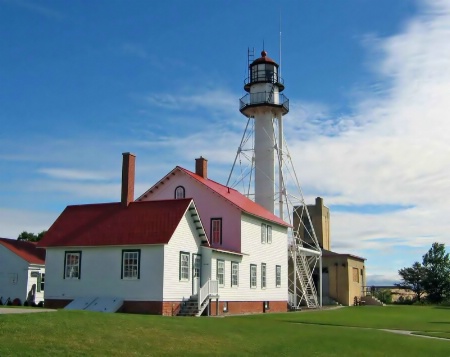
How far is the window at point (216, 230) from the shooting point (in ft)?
127

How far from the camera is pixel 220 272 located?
1401 inches

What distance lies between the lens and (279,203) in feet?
157

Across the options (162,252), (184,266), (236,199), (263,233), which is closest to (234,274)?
(263,233)

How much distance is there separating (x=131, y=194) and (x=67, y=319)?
55.9 ft

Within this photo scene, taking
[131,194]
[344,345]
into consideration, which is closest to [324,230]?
[131,194]

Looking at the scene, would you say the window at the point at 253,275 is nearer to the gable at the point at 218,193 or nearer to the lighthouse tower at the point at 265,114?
the gable at the point at 218,193

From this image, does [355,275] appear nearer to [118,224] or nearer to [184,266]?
[184,266]

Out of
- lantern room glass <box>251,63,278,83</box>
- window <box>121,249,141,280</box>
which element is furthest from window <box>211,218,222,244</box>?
lantern room glass <box>251,63,278,83</box>

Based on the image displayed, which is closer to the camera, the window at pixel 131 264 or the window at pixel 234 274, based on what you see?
the window at pixel 131 264

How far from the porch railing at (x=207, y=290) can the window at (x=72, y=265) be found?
6.76 m

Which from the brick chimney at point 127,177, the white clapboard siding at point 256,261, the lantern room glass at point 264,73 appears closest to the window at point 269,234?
the white clapboard siding at point 256,261

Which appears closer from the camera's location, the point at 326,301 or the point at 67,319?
the point at 67,319

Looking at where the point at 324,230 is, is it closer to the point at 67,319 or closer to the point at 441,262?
the point at 441,262

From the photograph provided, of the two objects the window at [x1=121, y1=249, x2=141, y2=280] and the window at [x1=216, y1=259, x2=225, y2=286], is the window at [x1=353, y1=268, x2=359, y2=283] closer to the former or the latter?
the window at [x1=216, y1=259, x2=225, y2=286]
